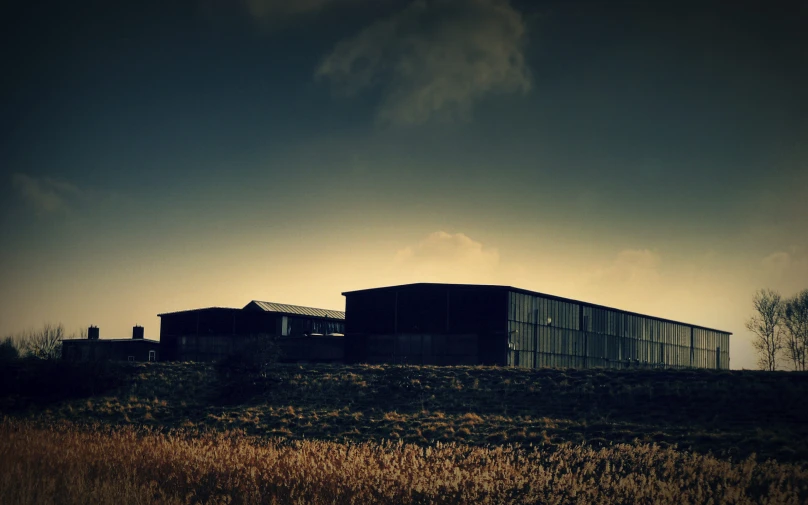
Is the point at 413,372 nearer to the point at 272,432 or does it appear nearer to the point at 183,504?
the point at 272,432

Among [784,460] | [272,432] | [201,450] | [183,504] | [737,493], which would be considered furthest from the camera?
[272,432]

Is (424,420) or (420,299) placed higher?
(420,299)

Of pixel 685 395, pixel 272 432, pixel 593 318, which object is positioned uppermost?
pixel 593 318

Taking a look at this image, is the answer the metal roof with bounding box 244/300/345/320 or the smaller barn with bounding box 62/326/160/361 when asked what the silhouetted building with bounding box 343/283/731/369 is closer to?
the metal roof with bounding box 244/300/345/320

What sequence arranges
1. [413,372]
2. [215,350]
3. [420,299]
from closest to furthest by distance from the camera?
[413,372] → [420,299] → [215,350]

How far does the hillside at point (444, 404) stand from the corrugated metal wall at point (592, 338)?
12600mm

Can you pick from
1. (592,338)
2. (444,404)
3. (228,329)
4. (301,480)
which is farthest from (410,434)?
(228,329)

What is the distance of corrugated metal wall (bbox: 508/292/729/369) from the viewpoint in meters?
58.4

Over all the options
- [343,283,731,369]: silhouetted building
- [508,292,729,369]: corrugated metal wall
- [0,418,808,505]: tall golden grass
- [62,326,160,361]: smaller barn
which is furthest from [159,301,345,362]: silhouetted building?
[0,418,808,505]: tall golden grass

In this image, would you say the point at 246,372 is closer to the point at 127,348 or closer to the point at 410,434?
the point at 410,434

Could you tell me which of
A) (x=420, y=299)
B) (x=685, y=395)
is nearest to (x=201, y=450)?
(x=685, y=395)

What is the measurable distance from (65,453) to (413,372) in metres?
29.3

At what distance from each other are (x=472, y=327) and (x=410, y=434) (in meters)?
25.6

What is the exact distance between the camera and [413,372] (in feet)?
149
